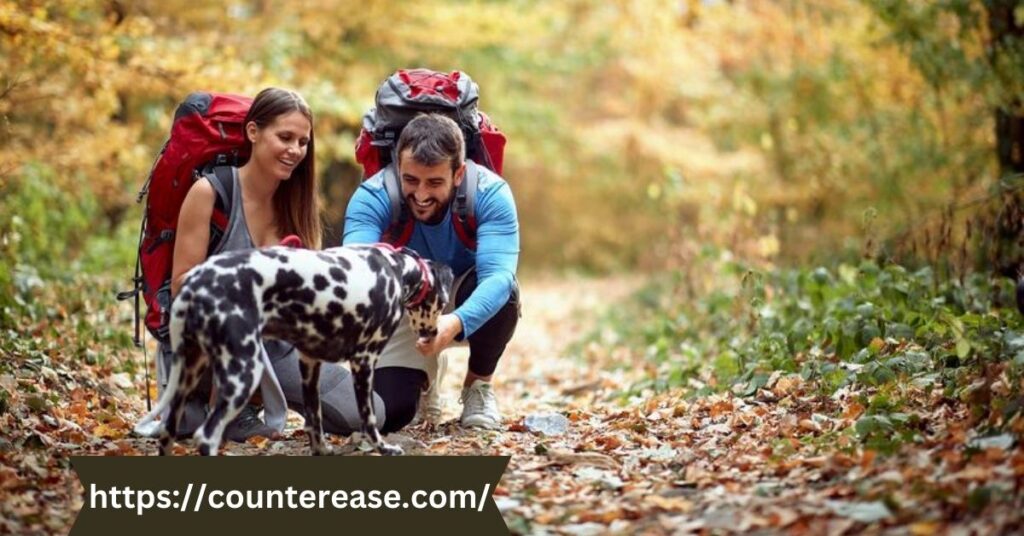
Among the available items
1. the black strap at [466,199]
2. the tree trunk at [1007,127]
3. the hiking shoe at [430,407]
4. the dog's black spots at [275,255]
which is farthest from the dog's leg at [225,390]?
the tree trunk at [1007,127]

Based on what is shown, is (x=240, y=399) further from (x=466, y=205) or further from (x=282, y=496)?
(x=466, y=205)

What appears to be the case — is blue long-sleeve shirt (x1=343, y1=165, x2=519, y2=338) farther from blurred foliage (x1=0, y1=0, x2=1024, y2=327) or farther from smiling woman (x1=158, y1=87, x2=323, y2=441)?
blurred foliage (x1=0, y1=0, x2=1024, y2=327)

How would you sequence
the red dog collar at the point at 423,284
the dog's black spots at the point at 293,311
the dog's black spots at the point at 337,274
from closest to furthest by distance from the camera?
the dog's black spots at the point at 293,311 < the dog's black spots at the point at 337,274 < the red dog collar at the point at 423,284

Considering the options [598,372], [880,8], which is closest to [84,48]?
[598,372]

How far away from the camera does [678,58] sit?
59.7ft

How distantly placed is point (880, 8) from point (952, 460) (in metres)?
5.90

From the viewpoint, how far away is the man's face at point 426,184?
5.12 meters

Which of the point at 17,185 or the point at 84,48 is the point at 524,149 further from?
the point at 84,48

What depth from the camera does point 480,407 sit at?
19.5 feet

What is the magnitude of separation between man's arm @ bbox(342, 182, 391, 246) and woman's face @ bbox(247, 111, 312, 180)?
1.16ft

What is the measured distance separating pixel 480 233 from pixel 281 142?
3.52ft

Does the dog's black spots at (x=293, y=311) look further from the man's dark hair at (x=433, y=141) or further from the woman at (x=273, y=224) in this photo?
the woman at (x=273, y=224)

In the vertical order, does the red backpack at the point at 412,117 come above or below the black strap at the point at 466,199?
above

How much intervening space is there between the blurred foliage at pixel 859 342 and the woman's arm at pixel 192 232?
3.17 meters
